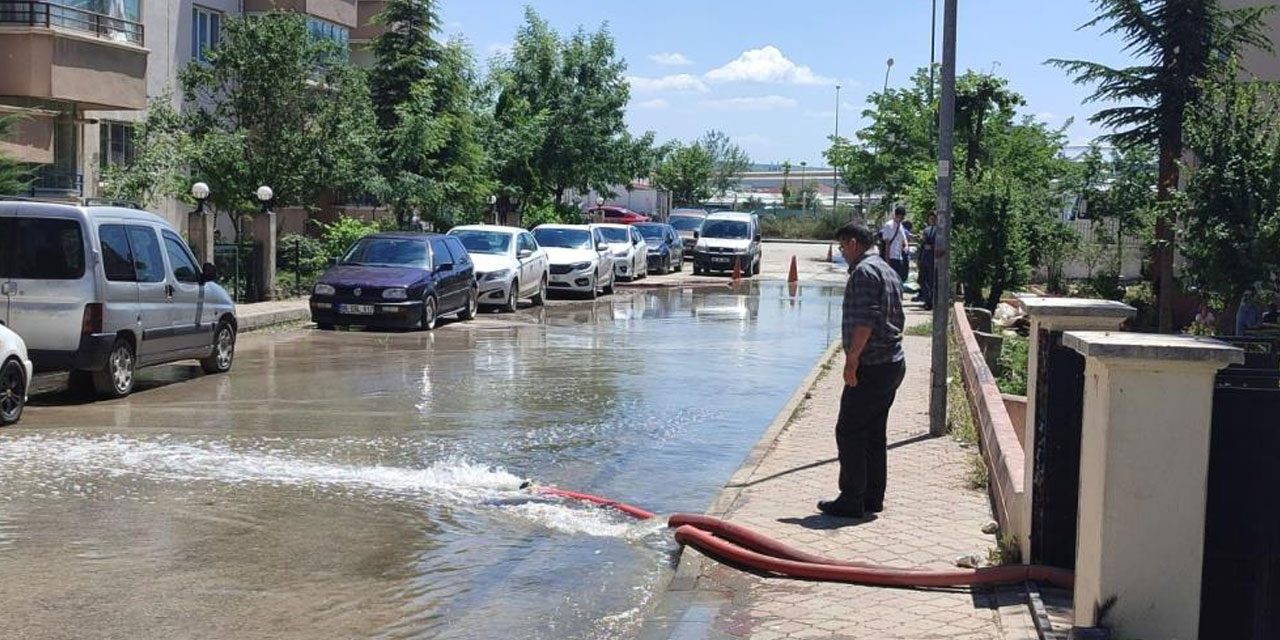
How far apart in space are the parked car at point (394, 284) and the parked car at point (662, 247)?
1961cm

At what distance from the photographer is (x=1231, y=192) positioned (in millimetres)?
13836

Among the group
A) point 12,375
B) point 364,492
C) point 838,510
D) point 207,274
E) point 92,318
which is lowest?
point 364,492

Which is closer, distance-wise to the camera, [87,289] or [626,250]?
[87,289]

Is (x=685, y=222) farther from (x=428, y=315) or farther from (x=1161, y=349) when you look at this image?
(x=1161, y=349)

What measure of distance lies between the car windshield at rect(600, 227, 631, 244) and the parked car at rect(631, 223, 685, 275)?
3.23m

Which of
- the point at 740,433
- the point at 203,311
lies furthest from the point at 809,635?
the point at 203,311

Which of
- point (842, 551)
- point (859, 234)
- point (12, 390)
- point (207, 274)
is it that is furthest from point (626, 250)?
point (842, 551)

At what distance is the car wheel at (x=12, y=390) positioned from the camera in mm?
11977

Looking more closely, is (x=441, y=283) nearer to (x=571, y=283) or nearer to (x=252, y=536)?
(x=571, y=283)

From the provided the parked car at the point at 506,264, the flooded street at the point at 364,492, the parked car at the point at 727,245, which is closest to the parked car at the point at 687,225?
the parked car at the point at 727,245

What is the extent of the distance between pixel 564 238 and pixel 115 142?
11150 millimetres

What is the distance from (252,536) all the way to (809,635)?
11.7ft

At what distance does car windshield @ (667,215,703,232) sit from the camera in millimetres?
56438

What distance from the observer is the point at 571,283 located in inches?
1243
